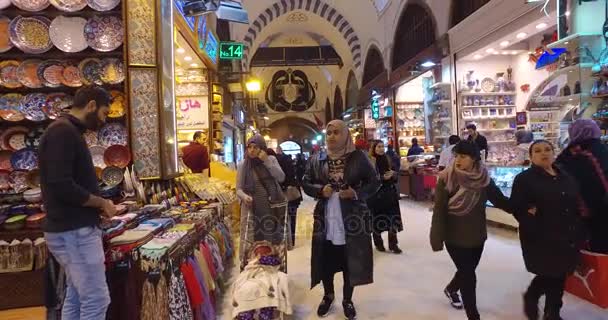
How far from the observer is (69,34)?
3904 millimetres

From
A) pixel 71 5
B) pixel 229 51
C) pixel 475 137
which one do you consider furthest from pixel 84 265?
pixel 229 51

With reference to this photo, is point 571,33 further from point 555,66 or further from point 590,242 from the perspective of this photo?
point 590,242

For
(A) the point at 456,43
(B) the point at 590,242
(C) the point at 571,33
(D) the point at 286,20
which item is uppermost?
(D) the point at 286,20

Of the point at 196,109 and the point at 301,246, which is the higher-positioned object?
the point at 196,109

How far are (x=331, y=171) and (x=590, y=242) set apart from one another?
1918 millimetres

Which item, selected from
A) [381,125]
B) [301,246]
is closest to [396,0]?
[381,125]

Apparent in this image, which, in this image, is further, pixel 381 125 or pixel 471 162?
pixel 381 125

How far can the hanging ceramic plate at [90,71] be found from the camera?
393 centimetres

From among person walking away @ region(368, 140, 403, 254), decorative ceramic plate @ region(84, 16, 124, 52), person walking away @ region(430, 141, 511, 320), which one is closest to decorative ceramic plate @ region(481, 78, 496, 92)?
person walking away @ region(368, 140, 403, 254)

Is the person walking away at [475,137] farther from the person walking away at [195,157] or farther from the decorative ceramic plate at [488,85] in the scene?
the person walking away at [195,157]

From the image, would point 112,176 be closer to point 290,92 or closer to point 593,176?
point 593,176

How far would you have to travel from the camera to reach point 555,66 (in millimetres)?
5570

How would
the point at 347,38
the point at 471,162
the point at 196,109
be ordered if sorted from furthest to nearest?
the point at 347,38, the point at 196,109, the point at 471,162

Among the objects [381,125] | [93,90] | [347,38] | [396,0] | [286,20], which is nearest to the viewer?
Result: [93,90]
